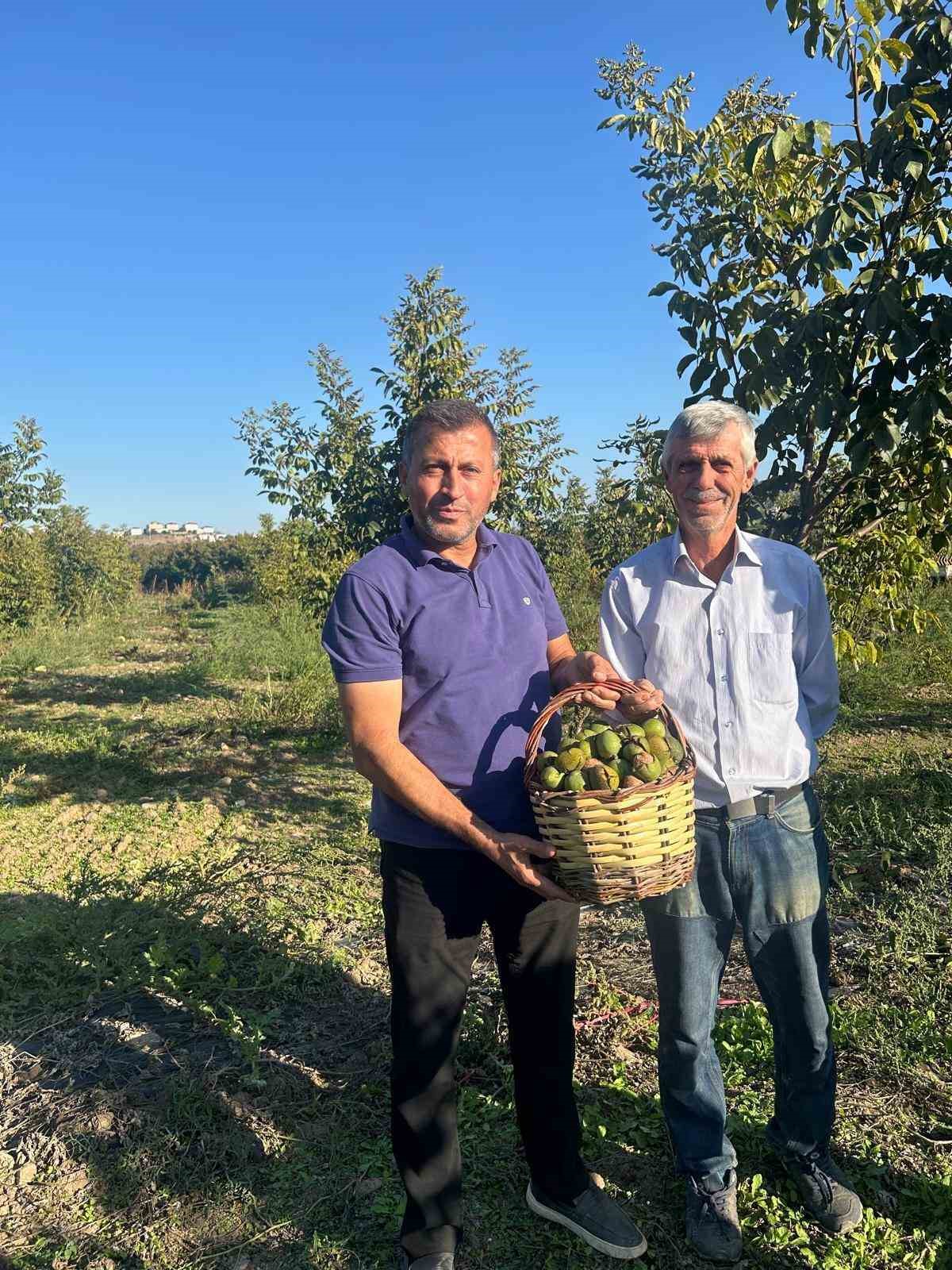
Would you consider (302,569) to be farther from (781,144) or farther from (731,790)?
(731,790)

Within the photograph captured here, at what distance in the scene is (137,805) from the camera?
5.79 metres

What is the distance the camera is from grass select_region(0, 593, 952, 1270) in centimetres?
213

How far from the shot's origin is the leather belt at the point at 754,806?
197 centimetres

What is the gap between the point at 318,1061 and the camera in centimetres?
278

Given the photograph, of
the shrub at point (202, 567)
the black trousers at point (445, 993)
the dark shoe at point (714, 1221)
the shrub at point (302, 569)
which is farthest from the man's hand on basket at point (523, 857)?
the shrub at point (202, 567)

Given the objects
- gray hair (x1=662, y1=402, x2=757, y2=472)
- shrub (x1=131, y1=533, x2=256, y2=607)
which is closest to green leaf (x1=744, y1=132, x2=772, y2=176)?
gray hair (x1=662, y1=402, x2=757, y2=472)

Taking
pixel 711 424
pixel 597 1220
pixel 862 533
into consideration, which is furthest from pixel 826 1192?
pixel 862 533

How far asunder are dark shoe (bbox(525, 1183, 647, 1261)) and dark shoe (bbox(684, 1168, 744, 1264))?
0.42 feet

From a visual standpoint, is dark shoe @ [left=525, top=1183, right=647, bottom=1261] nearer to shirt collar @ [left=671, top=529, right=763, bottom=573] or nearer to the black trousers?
the black trousers

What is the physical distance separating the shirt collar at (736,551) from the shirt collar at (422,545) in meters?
0.43

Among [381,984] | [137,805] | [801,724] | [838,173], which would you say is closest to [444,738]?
[801,724]

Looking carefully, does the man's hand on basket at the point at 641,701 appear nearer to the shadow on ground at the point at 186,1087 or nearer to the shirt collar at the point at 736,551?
the shirt collar at the point at 736,551

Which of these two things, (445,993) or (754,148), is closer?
(445,993)

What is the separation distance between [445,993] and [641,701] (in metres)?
0.80
